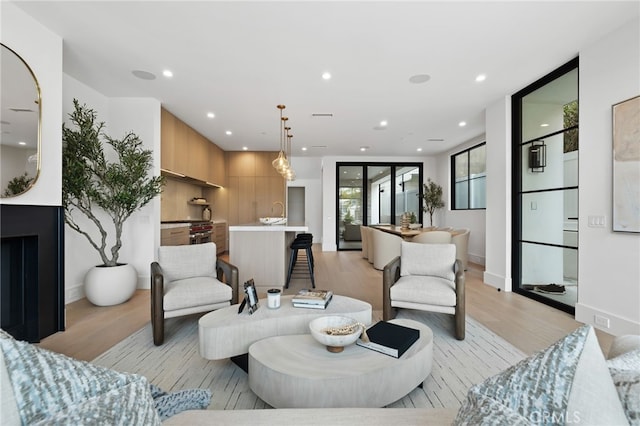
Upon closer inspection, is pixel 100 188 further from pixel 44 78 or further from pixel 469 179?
pixel 469 179

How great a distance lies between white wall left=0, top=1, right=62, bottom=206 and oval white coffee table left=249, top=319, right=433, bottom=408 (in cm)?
253

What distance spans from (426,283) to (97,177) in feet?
14.2

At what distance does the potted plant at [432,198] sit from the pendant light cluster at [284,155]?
13.3 feet

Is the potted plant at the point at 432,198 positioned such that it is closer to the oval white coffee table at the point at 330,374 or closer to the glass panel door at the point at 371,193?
the glass panel door at the point at 371,193

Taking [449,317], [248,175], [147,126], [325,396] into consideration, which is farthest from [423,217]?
[325,396]

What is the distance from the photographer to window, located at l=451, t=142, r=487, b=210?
21.6 ft

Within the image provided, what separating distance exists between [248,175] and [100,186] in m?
4.28

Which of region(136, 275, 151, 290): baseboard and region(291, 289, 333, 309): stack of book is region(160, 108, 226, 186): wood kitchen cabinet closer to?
region(136, 275, 151, 290): baseboard

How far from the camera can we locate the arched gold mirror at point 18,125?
7.76ft

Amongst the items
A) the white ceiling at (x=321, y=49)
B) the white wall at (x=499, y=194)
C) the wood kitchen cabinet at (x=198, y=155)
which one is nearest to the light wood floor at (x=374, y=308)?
the white wall at (x=499, y=194)

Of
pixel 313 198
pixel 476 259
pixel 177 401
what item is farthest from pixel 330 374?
pixel 313 198

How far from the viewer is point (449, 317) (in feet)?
10.6

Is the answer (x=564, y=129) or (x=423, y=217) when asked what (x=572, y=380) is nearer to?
(x=564, y=129)

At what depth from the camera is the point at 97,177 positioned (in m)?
3.95
